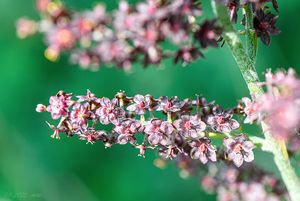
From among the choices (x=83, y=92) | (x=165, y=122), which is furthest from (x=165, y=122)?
(x=83, y=92)

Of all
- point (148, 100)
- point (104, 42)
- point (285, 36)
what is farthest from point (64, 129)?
point (285, 36)

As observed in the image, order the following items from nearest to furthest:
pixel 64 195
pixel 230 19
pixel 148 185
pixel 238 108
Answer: pixel 230 19 < pixel 238 108 < pixel 64 195 < pixel 148 185

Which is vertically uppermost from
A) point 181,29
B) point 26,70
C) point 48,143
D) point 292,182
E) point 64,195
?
point 26,70

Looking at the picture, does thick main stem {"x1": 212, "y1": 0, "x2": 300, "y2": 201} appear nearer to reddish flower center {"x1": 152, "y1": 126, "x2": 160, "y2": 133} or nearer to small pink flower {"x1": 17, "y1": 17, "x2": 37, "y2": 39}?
reddish flower center {"x1": 152, "y1": 126, "x2": 160, "y2": 133}

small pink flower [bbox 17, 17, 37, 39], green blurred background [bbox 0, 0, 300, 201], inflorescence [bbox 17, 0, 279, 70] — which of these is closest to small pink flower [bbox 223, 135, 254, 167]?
inflorescence [bbox 17, 0, 279, 70]

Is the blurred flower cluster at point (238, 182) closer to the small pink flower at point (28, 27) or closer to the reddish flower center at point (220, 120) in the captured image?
the reddish flower center at point (220, 120)

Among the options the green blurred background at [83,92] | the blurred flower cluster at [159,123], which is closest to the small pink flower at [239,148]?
the blurred flower cluster at [159,123]

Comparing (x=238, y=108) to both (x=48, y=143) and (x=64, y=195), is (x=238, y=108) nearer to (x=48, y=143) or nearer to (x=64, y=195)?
(x=64, y=195)
